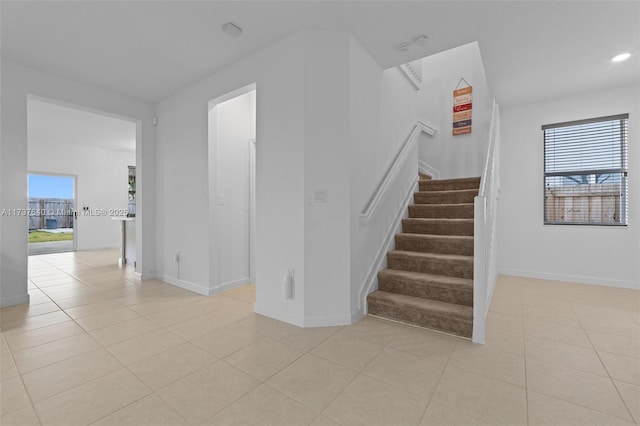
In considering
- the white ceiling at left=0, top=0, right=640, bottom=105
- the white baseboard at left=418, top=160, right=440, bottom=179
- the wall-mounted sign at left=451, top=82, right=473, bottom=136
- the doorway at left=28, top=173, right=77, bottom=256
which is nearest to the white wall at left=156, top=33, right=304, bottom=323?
the white ceiling at left=0, top=0, right=640, bottom=105

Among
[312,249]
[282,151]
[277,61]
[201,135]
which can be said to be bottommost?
[312,249]

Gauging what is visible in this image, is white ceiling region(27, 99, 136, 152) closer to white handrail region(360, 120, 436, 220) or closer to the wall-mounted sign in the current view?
white handrail region(360, 120, 436, 220)

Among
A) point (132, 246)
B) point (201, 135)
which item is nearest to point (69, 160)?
point (132, 246)

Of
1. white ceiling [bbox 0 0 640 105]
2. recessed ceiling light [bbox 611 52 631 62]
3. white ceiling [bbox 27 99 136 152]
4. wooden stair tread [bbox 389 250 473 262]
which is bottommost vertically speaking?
wooden stair tread [bbox 389 250 473 262]

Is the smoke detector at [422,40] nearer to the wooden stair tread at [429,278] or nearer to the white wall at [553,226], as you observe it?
Result: the wooden stair tread at [429,278]

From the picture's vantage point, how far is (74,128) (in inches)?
→ 249

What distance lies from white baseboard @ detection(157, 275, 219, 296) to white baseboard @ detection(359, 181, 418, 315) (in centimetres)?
204

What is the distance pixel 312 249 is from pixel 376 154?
4.66 ft

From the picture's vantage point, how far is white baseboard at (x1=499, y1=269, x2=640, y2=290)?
4.00 m

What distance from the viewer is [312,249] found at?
2.77 metres

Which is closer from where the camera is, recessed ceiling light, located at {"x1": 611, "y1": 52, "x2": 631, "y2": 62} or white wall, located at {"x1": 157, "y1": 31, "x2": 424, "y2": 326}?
white wall, located at {"x1": 157, "y1": 31, "x2": 424, "y2": 326}

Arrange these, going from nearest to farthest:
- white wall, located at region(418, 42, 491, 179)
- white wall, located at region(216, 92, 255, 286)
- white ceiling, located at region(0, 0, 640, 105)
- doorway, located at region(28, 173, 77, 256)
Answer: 1. white ceiling, located at region(0, 0, 640, 105)
2. white wall, located at region(216, 92, 255, 286)
3. white wall, located at region(418, 42, 491, 179)
4. doorway, located at region(28, 173, 77, 256)

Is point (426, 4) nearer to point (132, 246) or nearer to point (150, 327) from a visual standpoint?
point (150, 327)

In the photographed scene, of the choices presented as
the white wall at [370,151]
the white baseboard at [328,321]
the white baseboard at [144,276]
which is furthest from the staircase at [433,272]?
the white baseboard at [144,276]
